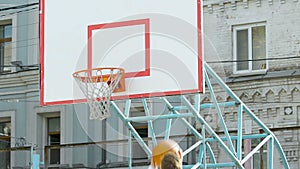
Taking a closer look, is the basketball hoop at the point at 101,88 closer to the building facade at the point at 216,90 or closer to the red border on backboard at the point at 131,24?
the red border on backboard at the point at 131,24

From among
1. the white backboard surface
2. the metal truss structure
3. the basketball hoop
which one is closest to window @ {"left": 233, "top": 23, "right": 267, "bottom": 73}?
the metal truss structure

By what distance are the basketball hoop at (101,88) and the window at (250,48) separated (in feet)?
27.9

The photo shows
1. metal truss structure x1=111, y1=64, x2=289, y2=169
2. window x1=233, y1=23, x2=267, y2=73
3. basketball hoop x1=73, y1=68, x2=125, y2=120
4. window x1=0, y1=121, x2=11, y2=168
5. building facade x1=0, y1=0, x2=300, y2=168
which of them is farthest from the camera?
window x1=0, y1=121, x2=11, y2=168

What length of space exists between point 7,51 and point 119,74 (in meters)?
11.7

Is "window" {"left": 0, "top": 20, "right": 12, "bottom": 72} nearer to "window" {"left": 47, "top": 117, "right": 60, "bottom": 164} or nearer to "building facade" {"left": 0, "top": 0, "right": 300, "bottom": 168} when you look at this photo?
"building facade" {"left": 0, "top": 0, "right": 300, "bottom": 168}

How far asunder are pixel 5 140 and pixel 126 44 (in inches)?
445

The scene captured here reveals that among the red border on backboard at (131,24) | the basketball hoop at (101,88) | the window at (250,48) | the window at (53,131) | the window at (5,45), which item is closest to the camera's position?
the basketball hoop at (101,88)

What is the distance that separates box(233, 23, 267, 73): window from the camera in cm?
2031

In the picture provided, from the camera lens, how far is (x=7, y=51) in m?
23.4

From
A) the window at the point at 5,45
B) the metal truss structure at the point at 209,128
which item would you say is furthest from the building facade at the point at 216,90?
the metal truss structure at the point at 209,128

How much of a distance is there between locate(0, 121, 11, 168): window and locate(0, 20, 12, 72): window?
1370 millimetres

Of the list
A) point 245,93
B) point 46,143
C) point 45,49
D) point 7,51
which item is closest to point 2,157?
point 46,143

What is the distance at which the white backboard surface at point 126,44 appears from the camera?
476 inches

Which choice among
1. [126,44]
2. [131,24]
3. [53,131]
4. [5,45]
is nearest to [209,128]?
[126,44]
